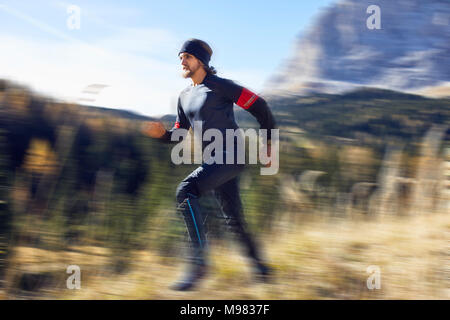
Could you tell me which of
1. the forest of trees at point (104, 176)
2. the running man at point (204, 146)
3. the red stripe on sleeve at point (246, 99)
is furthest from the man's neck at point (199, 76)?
the forest of trees at point (104, 176)

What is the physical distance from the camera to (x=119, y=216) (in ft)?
12.6

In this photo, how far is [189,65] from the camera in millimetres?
3266

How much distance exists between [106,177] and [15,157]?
84 centimetres

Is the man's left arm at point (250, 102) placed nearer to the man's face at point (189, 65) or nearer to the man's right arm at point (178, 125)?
the man's face at point (189, 65)

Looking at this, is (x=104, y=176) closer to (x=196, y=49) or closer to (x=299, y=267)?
(x=196, y=49)

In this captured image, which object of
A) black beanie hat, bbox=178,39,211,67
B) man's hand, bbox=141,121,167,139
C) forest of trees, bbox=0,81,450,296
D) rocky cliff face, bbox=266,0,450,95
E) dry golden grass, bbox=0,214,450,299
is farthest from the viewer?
rocky cliff face, bbox=266,0,450,95

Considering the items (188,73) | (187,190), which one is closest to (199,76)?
(188,73)

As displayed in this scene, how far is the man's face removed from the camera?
3264mm

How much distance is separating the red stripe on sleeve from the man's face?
1.23 feet

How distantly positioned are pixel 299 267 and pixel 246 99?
1276 millimetres

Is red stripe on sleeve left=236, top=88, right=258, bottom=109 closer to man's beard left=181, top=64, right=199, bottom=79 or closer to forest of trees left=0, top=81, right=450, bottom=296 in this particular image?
man's beard left=181, top=64, right=199, bottom=79

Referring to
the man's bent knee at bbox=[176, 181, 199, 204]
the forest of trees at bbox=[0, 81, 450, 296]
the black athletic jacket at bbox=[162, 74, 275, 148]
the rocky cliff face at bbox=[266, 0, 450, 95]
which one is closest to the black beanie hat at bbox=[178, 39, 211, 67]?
the black athletic jacket at bbox=[162, 74, 275, 148]
